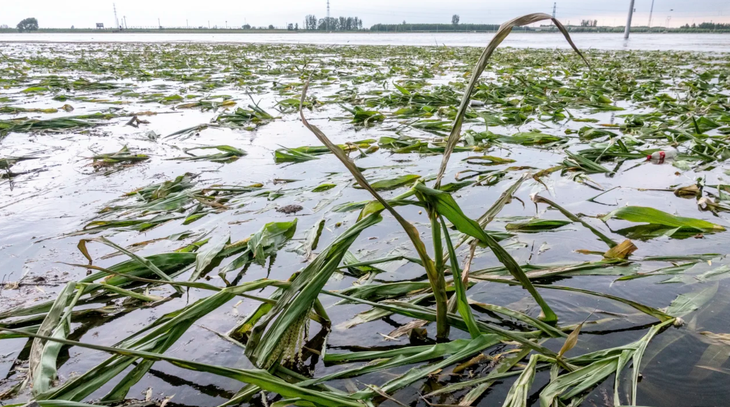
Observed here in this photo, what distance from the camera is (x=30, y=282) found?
179 centimetres

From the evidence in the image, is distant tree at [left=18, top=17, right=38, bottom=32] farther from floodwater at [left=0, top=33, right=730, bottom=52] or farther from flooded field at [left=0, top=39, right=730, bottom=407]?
flooded field at [left=0, top=39, right=730, bottom=407]

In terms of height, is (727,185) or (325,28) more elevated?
(325,28)

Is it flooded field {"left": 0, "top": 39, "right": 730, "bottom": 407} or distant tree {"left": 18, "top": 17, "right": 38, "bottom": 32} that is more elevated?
distant tree {"left": 18, "top": 17, "right": 38, "bottom": 32}

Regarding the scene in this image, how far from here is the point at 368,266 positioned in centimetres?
181

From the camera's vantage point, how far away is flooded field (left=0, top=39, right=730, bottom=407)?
1122mm

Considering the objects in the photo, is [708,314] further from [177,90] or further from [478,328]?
[177,90]

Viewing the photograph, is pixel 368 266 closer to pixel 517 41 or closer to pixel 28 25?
pixel 517 41

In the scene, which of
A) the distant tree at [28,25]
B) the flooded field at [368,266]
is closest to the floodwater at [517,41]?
the flooded field at [368,266]

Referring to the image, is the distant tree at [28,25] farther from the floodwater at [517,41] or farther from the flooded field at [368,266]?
the flooded field at [368,266]

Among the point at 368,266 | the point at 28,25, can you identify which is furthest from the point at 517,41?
the point at 28,25

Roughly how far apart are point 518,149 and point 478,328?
2939mm

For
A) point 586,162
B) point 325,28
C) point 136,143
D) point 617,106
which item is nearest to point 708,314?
point 586,162

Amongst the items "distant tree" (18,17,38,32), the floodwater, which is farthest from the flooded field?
"distant tree" (18,17,38,32)

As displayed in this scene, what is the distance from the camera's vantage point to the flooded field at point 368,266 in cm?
112
